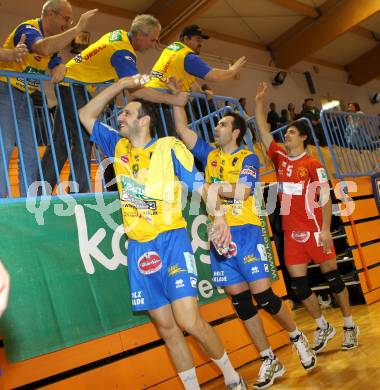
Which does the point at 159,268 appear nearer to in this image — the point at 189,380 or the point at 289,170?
the point at 189,380

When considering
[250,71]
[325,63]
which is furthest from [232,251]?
[325,63]

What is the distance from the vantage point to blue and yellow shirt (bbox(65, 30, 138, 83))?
3.74 m

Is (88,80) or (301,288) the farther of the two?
(301,288)

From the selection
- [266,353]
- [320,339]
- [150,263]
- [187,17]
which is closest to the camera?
[150,263]

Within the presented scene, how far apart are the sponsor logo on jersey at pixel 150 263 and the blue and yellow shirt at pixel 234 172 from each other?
3.17 feet

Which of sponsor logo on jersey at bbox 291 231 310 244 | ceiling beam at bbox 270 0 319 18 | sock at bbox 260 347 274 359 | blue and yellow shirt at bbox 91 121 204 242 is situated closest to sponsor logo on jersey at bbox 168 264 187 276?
blue and yellow shirt at bbox 91 121 204 242

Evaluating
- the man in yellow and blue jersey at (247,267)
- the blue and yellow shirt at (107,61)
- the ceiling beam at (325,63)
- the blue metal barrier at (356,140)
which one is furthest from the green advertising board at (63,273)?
the ceiling beam at (325,63)

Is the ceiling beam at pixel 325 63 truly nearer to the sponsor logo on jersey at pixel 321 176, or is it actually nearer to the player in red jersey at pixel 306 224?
the player in red jersey at pixel 306 224

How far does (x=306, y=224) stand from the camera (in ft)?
14.2

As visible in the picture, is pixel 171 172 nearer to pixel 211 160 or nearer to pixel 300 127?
pixel 211 160

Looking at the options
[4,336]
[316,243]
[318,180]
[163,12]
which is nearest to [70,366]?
[4,336]

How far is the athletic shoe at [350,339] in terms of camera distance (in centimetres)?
411

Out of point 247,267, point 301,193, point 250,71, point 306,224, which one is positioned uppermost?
point 250,71

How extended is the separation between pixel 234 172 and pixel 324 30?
12.3m
